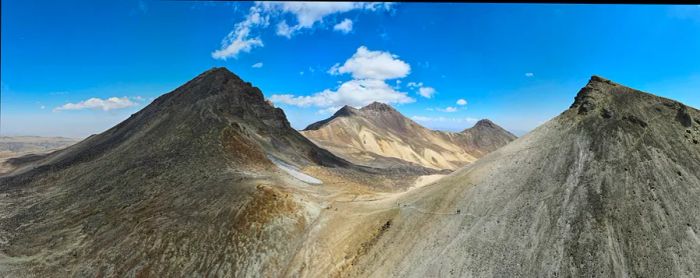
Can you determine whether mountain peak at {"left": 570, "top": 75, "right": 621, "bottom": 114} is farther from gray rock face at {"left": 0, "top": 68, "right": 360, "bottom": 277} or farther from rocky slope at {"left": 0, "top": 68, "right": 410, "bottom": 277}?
gray rock face at {"left": 0, "top": 68, "right": 360, "bottom": 277}

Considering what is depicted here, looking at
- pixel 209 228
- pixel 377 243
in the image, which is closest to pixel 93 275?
pixel 209 228

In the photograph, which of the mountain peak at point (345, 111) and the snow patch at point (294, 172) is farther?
the mountain peak at point (345, 111)

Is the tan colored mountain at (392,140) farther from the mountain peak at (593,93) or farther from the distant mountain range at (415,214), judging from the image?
the mountain peak at (593,93)

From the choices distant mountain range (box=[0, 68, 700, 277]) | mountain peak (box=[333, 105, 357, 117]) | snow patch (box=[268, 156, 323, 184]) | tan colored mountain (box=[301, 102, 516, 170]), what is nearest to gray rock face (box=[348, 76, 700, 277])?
distant mountain range (box=[0, 68, 700, 277])

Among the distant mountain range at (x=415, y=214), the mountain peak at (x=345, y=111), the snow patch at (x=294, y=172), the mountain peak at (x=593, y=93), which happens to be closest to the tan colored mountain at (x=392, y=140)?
the mountain peak at (x=345, y=111)

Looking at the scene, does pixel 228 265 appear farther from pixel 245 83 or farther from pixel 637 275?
pixel 245 83
